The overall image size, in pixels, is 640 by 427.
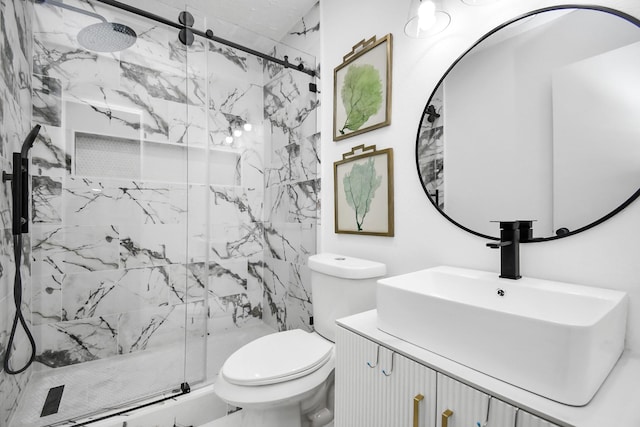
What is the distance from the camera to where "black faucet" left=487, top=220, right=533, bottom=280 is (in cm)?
90

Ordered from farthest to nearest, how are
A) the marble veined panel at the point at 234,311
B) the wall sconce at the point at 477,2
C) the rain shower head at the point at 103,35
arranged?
1. the marble veined panel at the point at 234,311
2. the rain shower head at the point at 103,35
3. the wall sconce at the point at 477,2

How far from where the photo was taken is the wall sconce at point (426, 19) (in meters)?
1.17

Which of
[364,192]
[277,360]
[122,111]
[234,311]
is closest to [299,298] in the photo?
[234,311]

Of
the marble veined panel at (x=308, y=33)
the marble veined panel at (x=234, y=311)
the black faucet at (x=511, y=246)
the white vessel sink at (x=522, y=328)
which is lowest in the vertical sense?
the marble veined panel at (x=234, y=311)

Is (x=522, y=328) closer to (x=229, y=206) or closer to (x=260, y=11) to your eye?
(x=229, y=206)

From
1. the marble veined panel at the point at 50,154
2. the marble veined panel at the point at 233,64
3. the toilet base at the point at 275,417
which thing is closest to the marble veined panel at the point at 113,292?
the marble veined panel at the point at 50,154

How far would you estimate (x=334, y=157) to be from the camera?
5.93 ft

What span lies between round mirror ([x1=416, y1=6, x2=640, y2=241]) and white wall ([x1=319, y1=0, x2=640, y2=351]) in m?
0.05

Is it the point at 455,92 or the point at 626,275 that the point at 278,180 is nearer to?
the point at 455,92

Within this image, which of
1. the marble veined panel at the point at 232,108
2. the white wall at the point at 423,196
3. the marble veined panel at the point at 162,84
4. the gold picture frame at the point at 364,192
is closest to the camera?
the white wall at the point at 423,196

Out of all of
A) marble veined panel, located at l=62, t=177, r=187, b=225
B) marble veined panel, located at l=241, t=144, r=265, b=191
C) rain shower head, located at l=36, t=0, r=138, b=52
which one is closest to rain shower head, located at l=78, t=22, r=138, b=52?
rain shower head, located at l=36, t=0, r=138, b=52

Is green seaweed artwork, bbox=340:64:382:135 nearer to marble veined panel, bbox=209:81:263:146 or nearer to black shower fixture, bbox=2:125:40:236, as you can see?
marble veined panel, bbox=209:81:263:146

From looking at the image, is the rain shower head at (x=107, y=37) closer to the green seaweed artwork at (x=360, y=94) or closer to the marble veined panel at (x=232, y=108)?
the marble veined panel at (x=232, y=108)

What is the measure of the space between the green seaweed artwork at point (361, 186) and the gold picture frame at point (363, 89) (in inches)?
8.0
